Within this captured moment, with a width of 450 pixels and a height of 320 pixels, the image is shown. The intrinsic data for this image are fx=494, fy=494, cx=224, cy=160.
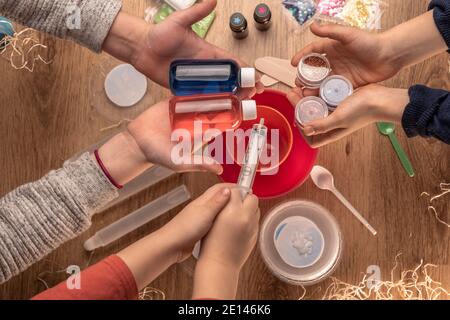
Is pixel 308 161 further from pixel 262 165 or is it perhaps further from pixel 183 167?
pixel 183 167

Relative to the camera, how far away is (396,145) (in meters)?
1.06

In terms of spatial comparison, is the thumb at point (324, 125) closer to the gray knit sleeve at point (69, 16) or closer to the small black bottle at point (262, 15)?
the small black bottle at point (262, 15)

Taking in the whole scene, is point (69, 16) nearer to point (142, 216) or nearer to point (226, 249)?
point (142, 216)

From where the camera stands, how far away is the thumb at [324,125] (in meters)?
0.97

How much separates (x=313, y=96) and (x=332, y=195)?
0.71 ft

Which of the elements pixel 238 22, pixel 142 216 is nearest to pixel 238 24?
pixel 238 22

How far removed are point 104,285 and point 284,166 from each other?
444 mm

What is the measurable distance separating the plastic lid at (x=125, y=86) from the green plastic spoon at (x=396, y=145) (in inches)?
21.0

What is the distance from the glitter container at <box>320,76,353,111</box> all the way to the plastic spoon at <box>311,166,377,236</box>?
135mm
